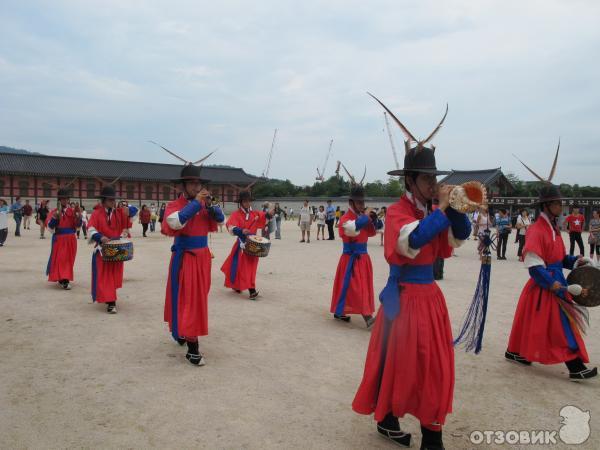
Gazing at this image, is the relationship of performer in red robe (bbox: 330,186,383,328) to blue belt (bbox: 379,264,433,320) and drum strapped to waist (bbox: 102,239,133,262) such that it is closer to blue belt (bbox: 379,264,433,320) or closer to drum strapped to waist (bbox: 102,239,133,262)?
blue belt (bbox: 379,264,433,320)

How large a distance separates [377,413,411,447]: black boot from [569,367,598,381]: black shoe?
2265 mm

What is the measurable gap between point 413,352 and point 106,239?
17.4 ft

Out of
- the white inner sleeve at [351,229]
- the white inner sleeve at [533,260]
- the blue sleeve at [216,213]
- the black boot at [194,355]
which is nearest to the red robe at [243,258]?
the white inner sleeve at [351,229]

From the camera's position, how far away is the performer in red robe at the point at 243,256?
809cm

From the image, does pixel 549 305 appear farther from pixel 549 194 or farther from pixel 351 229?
pixel 351 229

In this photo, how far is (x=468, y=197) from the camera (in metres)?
2.80

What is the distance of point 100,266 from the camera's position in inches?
276

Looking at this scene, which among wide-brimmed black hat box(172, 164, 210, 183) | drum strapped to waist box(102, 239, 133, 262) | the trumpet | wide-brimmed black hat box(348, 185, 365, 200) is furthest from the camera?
drum strapped to waist box(102, 239, 133, 262)

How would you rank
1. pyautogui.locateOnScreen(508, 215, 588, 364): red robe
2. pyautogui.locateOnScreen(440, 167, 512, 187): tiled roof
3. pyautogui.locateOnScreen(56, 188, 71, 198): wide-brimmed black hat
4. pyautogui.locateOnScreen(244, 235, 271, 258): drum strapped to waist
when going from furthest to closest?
pyautogui.locateOnScreen(440, 167, 512, 187): tiled roof → pyautogui.locateOnScreen(56, 188, 71, 198): wide-brimmed black hat → pyautogui.locateOnScreen(244, 235, 271, 258): drum strapped to waist → pyautogui.locateOnScreen(508, 215, 588, 364): red robe

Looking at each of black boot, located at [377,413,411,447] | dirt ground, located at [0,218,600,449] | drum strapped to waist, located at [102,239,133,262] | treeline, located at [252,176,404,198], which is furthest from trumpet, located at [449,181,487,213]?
treeline, located at [252,176,404,198]

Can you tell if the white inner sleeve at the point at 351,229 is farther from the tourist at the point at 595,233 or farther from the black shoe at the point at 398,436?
the tourist at the point at 595,233

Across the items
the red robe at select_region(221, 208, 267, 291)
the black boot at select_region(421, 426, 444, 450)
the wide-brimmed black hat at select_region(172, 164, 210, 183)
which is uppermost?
the wide-brimmed black hat at select_region(172, 164, 210, 183)

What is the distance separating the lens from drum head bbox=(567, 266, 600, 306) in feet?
14.4

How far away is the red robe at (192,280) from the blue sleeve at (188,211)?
168 mm
